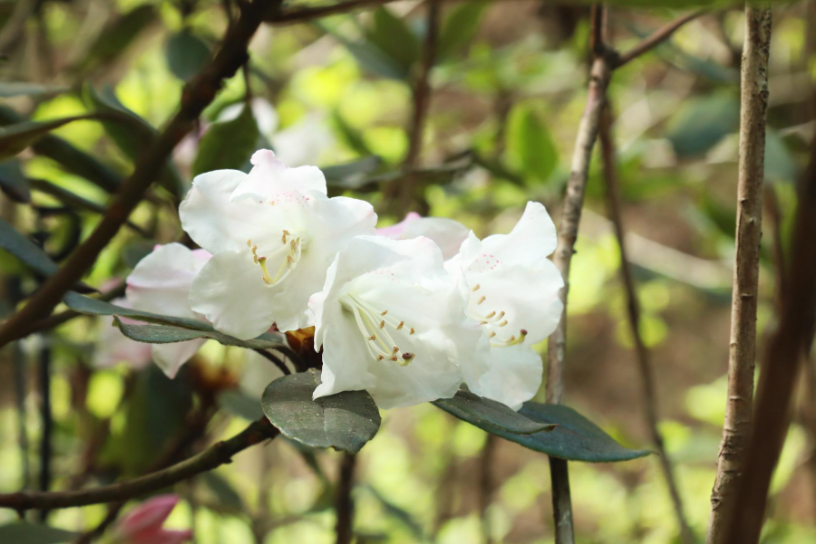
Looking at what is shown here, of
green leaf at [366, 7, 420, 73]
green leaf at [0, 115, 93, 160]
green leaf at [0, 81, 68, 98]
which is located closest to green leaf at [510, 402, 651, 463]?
green leaf at [0, 115, 93, 160]

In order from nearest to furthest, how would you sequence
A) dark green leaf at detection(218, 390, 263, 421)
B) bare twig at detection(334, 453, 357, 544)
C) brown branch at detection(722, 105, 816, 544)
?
1. brown branch at detection(722, 105, 816, 544)
2. dark green leaf at detection(218, 390, 263, 421)
3. bare twig at detection(334, 453, 357, 544)

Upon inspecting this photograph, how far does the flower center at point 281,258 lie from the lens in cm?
49

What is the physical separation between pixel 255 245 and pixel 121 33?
2.80ft

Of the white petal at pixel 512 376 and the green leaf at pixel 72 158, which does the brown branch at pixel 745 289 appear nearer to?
the white petal at pixel 512 376

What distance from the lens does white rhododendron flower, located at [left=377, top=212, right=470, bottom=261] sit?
20.9 inches

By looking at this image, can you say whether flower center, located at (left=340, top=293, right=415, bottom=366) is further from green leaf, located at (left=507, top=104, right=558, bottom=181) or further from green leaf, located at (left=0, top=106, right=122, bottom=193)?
green leaf, located at (left=507, top=104, right=558, bottom=181)

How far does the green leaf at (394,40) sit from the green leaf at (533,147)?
8.8 inches

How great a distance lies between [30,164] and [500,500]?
2150 millimetres

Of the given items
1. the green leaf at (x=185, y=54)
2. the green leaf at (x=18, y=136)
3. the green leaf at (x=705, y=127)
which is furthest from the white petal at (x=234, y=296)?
the green leaf at (x=705, y=127)

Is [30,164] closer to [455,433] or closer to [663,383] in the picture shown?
[455,433]

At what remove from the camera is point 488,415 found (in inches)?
17.4

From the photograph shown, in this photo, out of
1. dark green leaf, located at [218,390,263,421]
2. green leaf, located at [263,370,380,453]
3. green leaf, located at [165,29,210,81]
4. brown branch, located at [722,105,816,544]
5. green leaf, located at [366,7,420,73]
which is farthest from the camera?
green leaf, located at [366,7,420,73]

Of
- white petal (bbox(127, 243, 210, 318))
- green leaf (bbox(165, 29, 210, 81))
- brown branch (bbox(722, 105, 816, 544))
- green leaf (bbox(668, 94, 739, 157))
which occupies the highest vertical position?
green leaf (bbox(668, 94, 739, 157))

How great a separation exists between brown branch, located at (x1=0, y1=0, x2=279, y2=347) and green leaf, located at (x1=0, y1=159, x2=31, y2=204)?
7.7 inches
